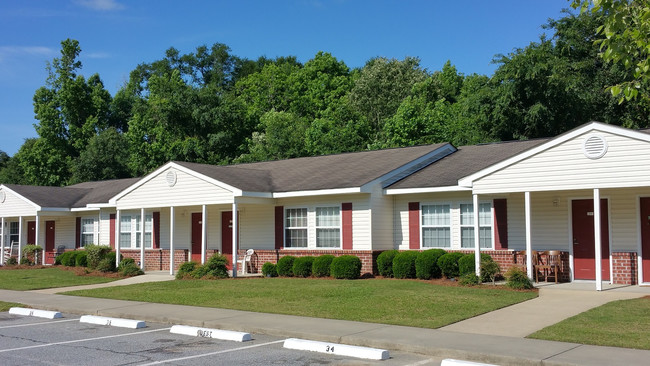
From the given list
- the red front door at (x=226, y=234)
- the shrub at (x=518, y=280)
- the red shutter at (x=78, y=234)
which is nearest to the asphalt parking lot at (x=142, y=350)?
the shrub at (x=518, y=280)

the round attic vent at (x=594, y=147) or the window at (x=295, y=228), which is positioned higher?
the round attic vent at (x=594, y=147)

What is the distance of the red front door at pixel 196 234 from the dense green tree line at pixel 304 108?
16990mm

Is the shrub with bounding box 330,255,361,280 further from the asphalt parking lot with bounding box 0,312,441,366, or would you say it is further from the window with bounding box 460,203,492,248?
the asphalt parking lot with bounding box 0,312,441,366

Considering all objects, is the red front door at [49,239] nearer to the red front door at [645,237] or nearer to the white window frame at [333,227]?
the white window frame at [333,227]

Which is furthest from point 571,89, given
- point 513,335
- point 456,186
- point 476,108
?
point 513,335

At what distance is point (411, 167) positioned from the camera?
23141 mm

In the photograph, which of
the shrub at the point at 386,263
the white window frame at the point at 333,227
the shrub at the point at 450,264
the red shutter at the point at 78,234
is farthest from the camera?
the red shutter at the point at 78,234

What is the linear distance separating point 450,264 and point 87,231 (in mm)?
20613

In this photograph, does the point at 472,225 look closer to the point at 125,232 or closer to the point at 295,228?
the point at 295,228

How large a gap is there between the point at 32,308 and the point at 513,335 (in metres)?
12.0

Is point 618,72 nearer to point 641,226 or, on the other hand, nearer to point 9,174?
point 641,226

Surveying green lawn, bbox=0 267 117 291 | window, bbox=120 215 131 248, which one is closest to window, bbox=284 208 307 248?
green lawn, bbox=0 267 117 291

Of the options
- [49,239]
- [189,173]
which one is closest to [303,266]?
[189,173]

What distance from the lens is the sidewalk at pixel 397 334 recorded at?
9172 mm
